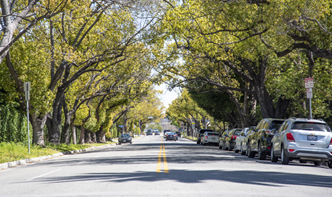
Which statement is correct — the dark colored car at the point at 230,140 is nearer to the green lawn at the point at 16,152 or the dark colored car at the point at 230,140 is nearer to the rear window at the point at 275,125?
the rear window at the point at 275,125

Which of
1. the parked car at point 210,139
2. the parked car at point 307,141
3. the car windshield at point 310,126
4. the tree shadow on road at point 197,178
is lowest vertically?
the parked car at point 210,139

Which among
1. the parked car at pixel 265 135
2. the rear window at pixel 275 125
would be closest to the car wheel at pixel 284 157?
the parked car at pixel 265 135

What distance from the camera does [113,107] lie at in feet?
155

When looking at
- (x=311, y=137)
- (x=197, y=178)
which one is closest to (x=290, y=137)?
(x=311, y=137)

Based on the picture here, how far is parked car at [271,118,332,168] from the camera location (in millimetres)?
15016

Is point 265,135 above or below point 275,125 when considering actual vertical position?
below

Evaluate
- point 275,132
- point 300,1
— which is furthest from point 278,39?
point 275,132

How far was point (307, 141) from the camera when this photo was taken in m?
15.2

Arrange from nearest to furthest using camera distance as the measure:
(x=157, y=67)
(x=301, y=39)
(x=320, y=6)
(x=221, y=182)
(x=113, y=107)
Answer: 1. (x=221, y=182)
2. (x=320, y=6)
3. (x=301, y=39)
4. (x=157, y=67)
5. (x=113, y=107)

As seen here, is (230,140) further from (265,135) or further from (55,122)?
(55,122)

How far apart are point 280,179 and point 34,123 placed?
18.8 m

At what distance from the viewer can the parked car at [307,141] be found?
49.3ft

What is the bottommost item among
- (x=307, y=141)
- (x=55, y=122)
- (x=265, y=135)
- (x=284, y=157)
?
(x=284, y=157)

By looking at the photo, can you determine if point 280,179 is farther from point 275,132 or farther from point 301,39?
point 301,39
